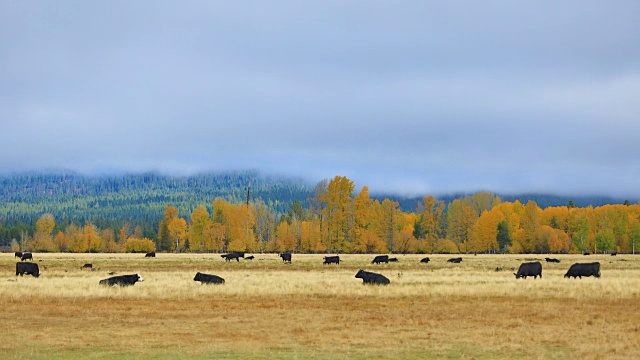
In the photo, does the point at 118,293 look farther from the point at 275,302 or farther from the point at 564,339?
the point at 564,339

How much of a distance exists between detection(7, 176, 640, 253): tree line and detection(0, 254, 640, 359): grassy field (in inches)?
3134

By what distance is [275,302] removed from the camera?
27.9 meters

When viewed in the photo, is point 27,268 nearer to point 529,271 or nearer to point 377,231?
point 529,271

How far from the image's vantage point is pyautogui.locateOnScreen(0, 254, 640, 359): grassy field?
16.9m

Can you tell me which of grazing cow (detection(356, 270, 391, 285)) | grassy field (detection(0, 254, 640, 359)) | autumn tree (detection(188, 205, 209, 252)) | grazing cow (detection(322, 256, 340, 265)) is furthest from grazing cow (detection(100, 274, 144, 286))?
autumn tree (detection(188, 205, 209, 252))

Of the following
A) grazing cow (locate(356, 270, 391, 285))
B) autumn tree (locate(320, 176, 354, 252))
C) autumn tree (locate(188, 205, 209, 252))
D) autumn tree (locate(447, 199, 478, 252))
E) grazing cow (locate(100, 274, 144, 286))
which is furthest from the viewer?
autumn tree (locate(188, 205, 209, 252))

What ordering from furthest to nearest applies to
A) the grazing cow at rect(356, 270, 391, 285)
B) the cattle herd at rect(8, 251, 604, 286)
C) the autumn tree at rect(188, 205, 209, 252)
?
the autumn tree at rect(188, 205, 209, 252), the grazing cow at rect(356, 270, 391, 285), the cattle herd at rect(8, 251, 604, 286)

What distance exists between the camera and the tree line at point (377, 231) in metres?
115

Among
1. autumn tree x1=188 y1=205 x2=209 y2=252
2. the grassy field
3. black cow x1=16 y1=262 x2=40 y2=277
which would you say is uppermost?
autumn tree x1=188 y1=205 x2=209 y2=252

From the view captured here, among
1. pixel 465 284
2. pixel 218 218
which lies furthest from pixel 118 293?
pixel 218 218

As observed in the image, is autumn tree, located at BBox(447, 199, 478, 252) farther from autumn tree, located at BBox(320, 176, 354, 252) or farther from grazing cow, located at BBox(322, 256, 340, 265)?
grazing cow, located at BBox(322, 256, 340, 265)

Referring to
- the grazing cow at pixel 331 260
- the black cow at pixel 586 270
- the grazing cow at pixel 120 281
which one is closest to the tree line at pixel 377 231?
the grazing cow at pixel 331 260

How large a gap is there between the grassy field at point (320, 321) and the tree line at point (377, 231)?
261ft

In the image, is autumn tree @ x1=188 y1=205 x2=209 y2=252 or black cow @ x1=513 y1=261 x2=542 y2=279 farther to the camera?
autumn tree @ x1=188 y1=205 x2=209 y2=252
